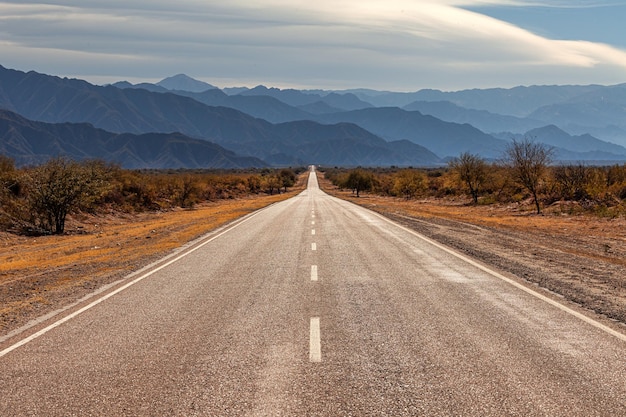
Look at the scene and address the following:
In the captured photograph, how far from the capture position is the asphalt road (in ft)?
16.6

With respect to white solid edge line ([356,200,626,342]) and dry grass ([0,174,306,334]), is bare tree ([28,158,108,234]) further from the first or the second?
white solid edge line ([356,200,626,342])

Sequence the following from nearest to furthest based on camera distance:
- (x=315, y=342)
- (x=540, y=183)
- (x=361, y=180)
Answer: (x=315, y=342) → (x=540, y=183) → (x=361, y=180)

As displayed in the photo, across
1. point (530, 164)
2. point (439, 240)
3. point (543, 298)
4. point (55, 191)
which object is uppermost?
point (530, 164)

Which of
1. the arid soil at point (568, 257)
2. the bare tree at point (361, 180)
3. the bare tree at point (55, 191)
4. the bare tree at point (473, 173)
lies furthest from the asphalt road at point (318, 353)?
the bare tree at point (361, 180)

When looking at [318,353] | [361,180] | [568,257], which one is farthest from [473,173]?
[318,353]

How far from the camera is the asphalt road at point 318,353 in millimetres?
5055

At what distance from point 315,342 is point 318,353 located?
443 mm

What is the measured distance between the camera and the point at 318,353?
6.47 meters

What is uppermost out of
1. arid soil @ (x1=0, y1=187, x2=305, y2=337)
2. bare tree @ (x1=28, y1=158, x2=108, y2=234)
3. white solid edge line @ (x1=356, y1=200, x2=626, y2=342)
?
bare tree @ (x1=28, y1=158, x2=108, y2=234)

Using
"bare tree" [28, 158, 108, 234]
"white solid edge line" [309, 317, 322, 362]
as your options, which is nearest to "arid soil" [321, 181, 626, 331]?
"white solid edge line" [309, 317, 322, 362]

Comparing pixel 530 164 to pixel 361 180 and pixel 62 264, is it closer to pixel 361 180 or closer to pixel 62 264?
pixel 62 264

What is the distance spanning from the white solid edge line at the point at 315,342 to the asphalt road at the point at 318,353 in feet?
0.08

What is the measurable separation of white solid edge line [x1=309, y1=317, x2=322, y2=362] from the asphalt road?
0.02 meters

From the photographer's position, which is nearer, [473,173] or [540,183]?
[540,183]
